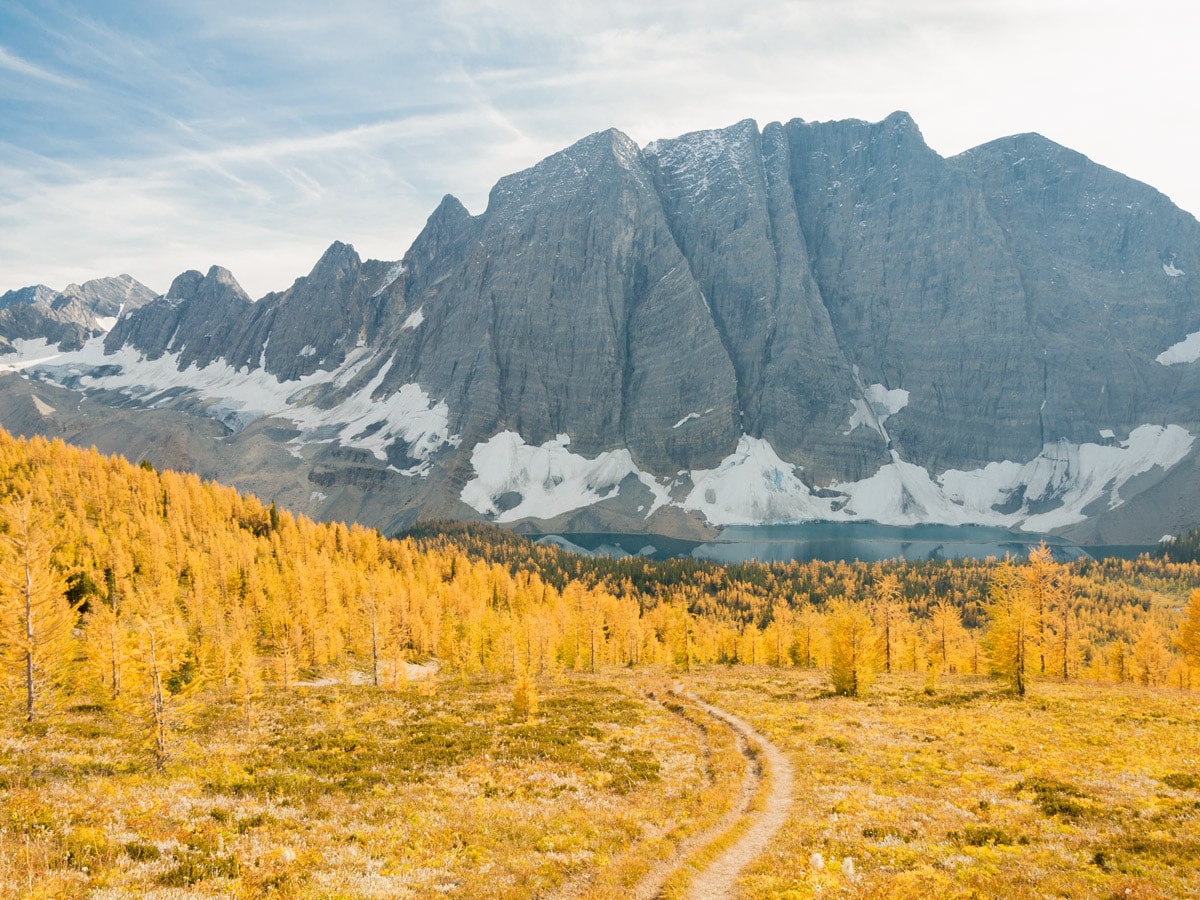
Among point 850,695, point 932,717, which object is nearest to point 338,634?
point 850,695

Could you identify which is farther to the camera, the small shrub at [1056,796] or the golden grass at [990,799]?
the small shrub at [1056,796]

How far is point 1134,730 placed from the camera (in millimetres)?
37938

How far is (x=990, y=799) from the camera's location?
2600cm

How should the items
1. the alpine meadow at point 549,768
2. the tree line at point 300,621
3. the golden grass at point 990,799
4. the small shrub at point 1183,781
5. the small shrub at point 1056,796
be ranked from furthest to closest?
the tree line at point 300,621 < the small shrub at point 1183,781 < the small shrub at point 1056,796 < the alpine meadow at point 549,768 < the golden grass at point 990,799

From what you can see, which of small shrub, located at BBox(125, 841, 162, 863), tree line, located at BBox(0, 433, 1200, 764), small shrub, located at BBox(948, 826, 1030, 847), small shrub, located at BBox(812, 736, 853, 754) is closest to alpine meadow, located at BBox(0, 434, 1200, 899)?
small shrub, located at BBox(948, 826, 1030, 847)

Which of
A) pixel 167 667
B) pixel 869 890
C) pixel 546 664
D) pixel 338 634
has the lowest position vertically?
pixel 546 664

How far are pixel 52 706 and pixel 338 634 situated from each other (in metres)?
43.3

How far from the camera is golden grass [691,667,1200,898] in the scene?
17484 mm

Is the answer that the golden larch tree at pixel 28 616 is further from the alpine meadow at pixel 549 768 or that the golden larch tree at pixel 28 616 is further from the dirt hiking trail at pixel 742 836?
the dirt hiking trail at pixel 742 836

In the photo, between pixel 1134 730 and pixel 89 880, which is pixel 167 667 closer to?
pixel 89 880

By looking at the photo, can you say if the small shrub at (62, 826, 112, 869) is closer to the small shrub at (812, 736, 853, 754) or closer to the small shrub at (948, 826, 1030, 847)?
the small shrub at (948, 826, 1030, 847)

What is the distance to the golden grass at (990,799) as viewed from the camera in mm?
17484

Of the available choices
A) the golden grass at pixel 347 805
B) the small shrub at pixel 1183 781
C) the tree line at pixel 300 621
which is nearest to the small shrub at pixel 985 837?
the golden grass at pixel 347 805

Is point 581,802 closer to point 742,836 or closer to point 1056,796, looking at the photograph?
point 742,836
